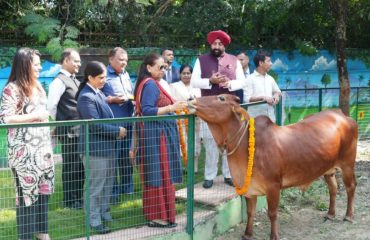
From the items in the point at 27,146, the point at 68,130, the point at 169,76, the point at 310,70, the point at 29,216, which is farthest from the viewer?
the point at 310,70

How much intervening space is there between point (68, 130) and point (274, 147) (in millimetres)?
2132

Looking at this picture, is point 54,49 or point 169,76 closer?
point 169,76

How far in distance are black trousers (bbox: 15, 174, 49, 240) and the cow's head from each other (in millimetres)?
1635

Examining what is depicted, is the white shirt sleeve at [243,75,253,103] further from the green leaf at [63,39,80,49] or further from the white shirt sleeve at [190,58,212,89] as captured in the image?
the green leaf at [63,39,80,49]

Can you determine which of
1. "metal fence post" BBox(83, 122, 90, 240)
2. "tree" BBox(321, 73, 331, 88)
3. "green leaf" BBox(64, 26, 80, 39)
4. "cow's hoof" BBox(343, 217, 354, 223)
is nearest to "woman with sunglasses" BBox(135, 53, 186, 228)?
"metal fence post" BBox(83, 122, 90, 240)

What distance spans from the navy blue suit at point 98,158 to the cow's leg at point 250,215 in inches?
62.6

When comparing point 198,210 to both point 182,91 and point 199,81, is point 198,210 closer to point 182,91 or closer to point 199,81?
point 199,81

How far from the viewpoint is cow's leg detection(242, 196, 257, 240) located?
5.71 m

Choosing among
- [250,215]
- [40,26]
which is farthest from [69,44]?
[250,215]

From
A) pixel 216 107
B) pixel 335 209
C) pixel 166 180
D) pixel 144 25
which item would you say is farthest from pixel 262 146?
pixel 144 25

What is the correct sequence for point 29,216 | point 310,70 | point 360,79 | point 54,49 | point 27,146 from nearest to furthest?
point 27,146, point 29,216, point 54,49, point 310,70, point 360,79

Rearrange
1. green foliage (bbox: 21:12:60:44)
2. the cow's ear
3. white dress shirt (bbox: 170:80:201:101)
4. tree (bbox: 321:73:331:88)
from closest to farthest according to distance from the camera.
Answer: the cow's ear
white dress shirt (bbox: 170:80:201:101)
green foliage (bbox: 21:12:60:44)
tree (bbox: 321:73:331:88)

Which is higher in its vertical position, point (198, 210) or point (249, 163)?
point (249, 163)

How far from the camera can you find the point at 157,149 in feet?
16.9
